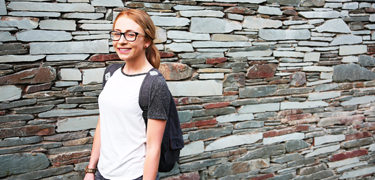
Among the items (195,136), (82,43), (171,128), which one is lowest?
(195,136)

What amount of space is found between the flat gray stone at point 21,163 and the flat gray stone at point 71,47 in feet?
2.63

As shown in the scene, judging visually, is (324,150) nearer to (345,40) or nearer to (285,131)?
(285,131)

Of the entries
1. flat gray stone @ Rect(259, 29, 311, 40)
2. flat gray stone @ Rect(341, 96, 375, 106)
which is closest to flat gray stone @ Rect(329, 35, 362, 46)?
flat gray stone @ Rect(259, 29, 311, 40)

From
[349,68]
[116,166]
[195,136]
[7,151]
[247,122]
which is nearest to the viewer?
[116,166]

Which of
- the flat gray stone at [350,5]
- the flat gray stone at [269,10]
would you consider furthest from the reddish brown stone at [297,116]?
the flat gray stone at [350,5]

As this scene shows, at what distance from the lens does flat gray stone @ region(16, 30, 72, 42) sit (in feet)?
6.09

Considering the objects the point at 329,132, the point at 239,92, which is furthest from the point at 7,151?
the point at 329,132

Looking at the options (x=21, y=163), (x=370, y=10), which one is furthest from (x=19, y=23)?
(x=370, y=10)

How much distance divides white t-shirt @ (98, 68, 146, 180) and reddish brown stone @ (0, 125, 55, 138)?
959 millimetres

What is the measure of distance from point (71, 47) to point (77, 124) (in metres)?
0.62

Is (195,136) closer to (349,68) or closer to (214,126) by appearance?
(214,126)

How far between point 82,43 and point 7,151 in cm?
99

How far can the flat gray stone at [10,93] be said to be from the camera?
72.9 inches

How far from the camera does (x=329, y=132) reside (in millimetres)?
2957
